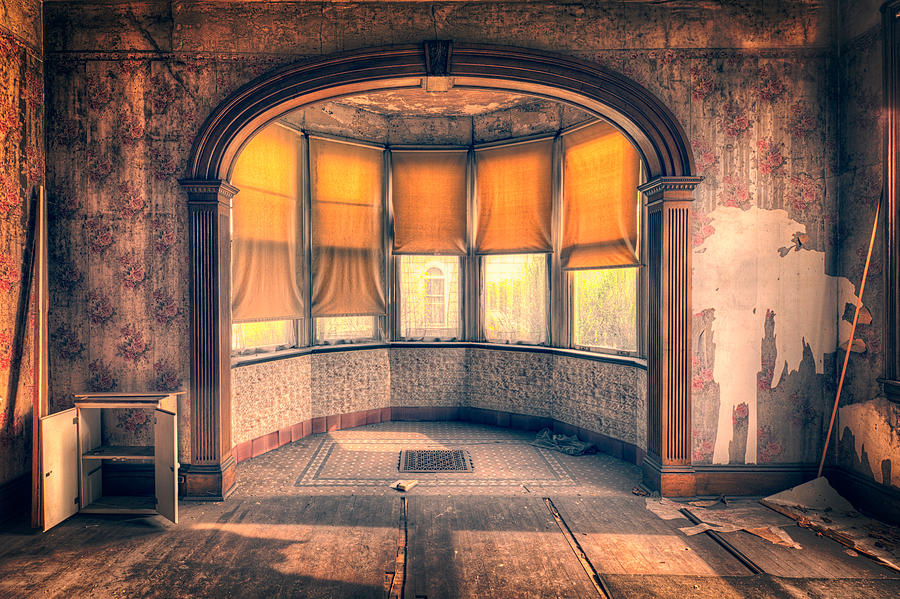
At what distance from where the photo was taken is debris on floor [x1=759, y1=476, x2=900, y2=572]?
297 cm

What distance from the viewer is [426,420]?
19.8 ft

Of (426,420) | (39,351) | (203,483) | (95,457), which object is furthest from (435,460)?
(39,351)

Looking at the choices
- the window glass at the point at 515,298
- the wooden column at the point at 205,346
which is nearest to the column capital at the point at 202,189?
the wooden column at the point at 205,346

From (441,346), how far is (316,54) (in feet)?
11.1

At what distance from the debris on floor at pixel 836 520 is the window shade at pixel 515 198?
9.85 ft

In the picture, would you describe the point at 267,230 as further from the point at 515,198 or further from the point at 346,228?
the point at 515,198

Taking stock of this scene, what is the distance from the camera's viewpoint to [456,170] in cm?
593

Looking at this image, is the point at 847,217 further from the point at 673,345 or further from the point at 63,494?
the point at 63,494

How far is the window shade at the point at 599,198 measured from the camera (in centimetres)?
452

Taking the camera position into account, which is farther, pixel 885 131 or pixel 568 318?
pixel 568 318

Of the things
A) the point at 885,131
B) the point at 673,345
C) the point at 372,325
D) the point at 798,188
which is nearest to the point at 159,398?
the point at 372,325

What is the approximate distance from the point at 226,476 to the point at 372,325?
255 cm

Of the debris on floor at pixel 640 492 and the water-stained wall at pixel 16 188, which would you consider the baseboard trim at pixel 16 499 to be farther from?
the debris on floor at pixel 640 492

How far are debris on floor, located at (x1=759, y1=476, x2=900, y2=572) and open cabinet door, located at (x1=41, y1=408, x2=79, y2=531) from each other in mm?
4759
